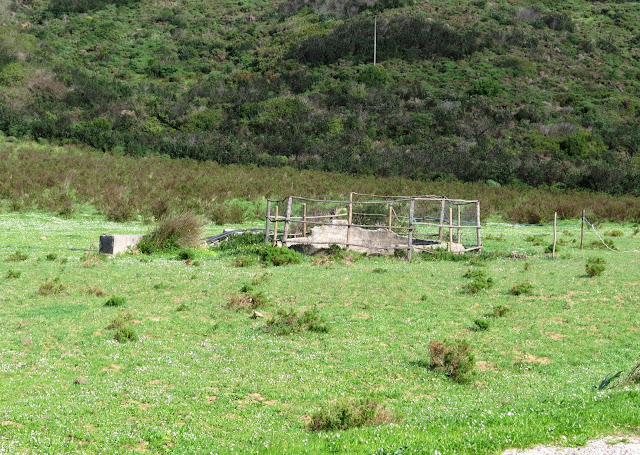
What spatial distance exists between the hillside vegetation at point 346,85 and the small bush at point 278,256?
2762cm

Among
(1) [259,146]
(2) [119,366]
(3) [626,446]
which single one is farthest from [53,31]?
(3) [626,446]

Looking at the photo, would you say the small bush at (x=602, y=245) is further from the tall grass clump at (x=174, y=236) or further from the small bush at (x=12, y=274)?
the small bush at (x=12, y=274)

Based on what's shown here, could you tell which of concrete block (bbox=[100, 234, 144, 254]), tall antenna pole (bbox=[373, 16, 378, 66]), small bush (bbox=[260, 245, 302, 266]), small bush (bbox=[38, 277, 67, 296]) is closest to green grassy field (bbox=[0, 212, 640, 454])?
small bush (bbox=[38, 277, 67, 296])

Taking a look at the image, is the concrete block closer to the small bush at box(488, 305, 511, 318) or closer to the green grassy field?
the green grassy field

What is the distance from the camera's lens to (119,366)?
9.82m

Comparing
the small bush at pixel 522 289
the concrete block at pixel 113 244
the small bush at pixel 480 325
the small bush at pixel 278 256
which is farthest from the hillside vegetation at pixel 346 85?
the small bush at pixel 480 325

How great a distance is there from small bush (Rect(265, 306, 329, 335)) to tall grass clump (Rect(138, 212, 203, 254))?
9939mm

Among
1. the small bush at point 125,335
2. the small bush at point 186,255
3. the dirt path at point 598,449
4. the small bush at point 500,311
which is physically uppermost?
the dirt path at point 598,449

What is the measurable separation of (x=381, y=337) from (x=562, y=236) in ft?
61.5

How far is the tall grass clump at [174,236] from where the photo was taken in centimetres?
2131

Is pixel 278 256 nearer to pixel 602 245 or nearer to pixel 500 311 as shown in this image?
pixel 500 311

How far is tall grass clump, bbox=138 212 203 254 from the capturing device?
21312mm

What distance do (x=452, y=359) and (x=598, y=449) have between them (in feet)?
12.1

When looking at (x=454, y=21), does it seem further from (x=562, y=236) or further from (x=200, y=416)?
(x=200, y=416)
